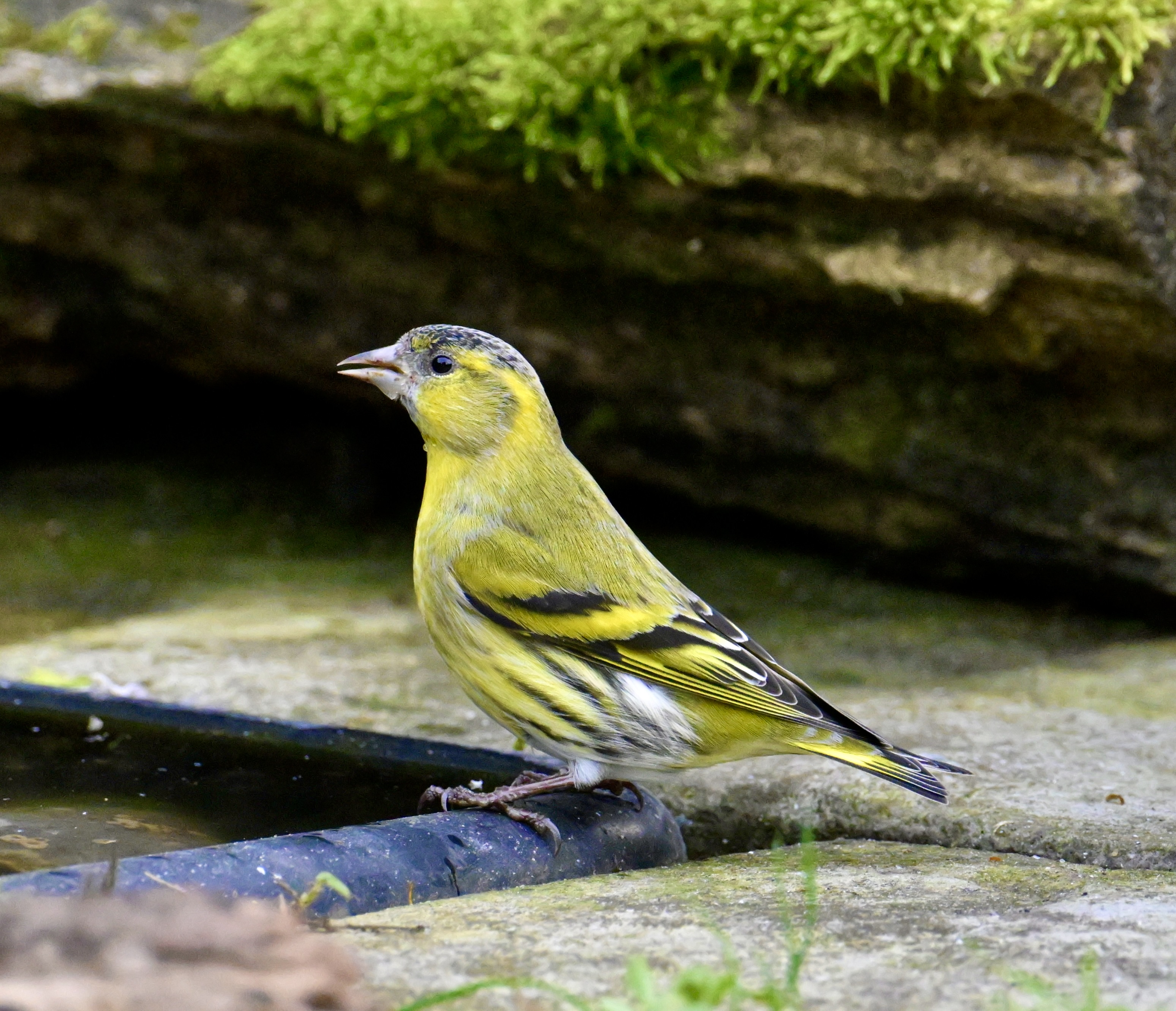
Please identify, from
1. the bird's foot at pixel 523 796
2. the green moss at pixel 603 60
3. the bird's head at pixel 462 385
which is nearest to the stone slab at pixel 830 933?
the bird's foot at pixel 523 796

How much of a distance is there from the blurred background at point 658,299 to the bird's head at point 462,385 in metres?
1.01

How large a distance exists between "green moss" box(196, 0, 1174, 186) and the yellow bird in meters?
1.56

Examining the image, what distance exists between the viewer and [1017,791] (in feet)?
10.3

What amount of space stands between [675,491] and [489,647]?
274cm

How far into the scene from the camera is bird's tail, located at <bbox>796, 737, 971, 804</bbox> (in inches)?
108

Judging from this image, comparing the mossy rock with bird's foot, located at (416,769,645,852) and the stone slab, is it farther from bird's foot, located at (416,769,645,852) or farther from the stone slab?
the stone slab

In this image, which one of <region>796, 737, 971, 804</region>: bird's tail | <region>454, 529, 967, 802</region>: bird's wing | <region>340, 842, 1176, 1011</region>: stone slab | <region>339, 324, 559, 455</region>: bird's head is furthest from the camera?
<region>339, 324, 559, 455</region>: bird's head

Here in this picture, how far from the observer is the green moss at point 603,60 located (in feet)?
12.5

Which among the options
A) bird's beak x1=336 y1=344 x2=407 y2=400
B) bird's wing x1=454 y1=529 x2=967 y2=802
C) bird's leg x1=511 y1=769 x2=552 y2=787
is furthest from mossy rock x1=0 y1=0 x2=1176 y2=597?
bird's leg x1=511 y1=769 x2=552 y2=787

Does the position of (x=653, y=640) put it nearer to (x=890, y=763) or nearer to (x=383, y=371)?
(x=890, y=763)

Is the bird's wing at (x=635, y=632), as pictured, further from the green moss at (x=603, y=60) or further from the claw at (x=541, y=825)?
the green moss at (x=603, y=60)

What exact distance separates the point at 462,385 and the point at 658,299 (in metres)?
1.82

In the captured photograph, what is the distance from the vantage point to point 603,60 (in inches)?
165

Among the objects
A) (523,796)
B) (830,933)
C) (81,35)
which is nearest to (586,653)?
(523,796)
